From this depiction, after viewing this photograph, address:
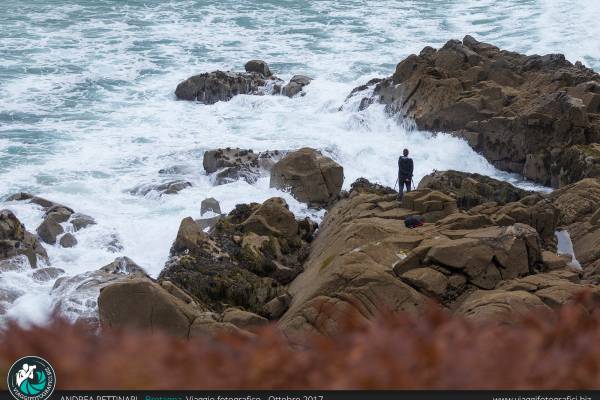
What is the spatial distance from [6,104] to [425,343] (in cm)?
3149

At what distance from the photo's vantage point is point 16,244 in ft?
63.1

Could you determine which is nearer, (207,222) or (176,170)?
(207,222)

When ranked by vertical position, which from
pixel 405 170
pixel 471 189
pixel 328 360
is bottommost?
pixel 471 189

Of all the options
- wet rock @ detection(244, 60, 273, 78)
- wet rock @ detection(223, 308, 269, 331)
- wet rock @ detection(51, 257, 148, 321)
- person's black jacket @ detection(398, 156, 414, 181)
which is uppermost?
person's black jacket @ detection(398, 156, 414, 181)

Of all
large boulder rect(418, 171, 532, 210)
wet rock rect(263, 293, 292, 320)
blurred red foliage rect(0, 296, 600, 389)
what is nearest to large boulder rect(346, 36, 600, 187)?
large boulder rect(418, 171, 532, 210)

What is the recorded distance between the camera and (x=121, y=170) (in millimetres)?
27359

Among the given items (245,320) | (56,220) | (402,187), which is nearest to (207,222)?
(56,220)

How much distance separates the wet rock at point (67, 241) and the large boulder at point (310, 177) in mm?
6566

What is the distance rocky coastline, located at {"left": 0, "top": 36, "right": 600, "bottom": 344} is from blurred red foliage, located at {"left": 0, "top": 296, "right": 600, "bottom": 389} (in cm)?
237

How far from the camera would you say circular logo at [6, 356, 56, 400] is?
20.6 ft

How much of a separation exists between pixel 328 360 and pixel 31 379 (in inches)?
102

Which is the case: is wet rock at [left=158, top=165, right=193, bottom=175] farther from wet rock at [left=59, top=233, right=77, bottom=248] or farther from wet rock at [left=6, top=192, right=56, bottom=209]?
wet rock at [left=59, top=233, right=77, bottom=248]

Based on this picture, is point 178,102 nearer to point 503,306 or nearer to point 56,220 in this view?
point 56,220

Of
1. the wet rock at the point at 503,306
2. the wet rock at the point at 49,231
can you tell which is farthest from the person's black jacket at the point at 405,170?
the wet rock at the point at 49,231
